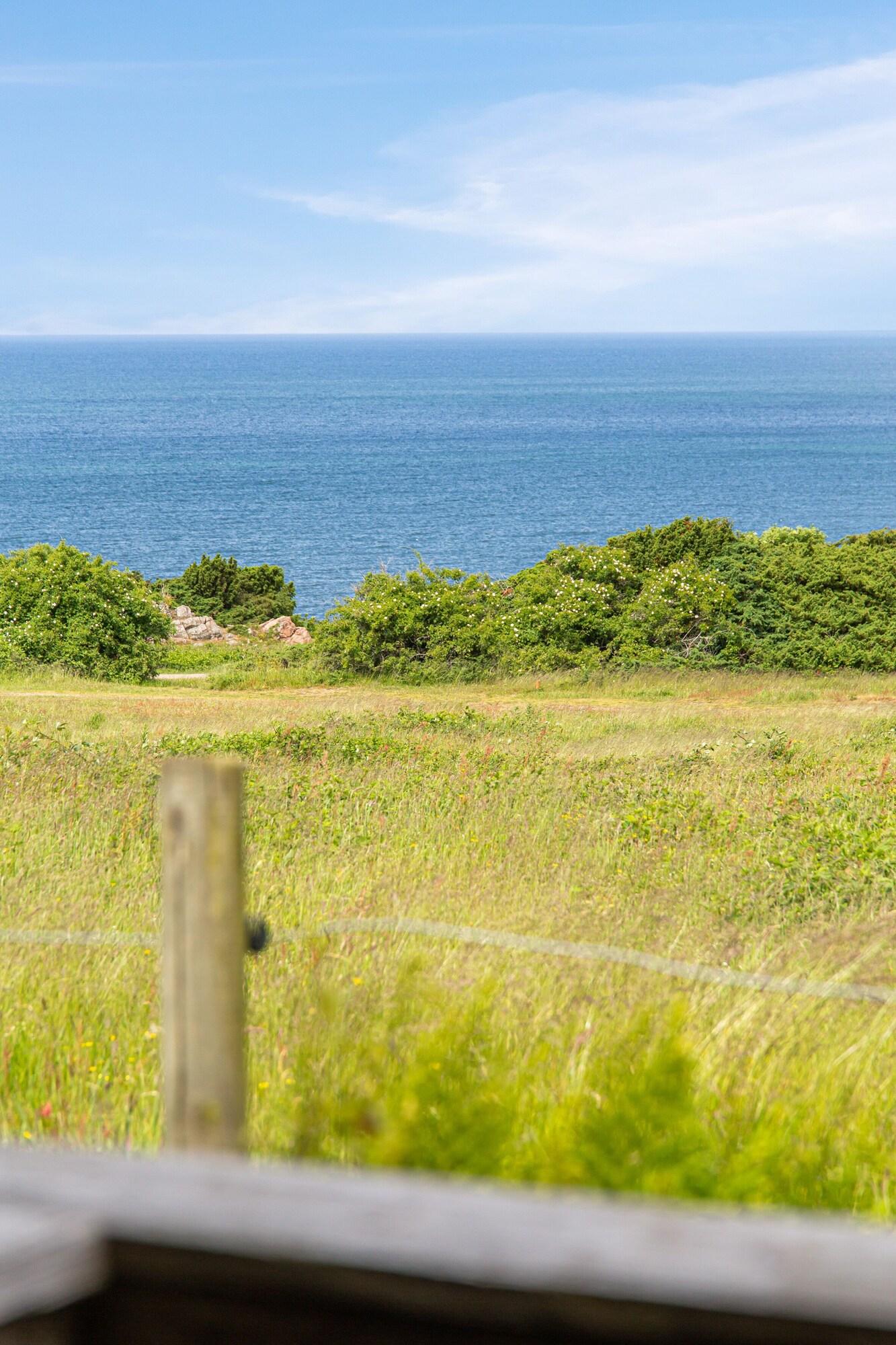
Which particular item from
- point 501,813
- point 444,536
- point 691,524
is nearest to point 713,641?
point 691,524

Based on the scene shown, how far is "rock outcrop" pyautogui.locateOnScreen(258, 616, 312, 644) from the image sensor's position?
3919 centimetres

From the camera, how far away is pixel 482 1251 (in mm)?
1308

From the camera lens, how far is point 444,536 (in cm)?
7450

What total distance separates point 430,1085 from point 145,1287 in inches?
71.9

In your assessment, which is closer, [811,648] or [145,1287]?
[145,1287]

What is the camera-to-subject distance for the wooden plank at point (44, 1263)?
4.33ft

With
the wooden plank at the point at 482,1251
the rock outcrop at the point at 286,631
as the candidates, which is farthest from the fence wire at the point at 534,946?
the rock outcrop at the point at 286,631

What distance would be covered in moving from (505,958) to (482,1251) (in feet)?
14.5

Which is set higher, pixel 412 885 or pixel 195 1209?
pixel 195 1209

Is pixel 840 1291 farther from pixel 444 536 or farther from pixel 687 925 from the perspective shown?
pixel 444 536

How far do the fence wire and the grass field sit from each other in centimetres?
6

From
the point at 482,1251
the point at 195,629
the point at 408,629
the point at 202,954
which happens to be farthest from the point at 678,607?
the point at 482,1251

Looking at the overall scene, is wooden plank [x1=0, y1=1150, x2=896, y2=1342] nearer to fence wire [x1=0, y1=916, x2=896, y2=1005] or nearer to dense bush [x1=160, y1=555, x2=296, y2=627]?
fence wire [x1=0, y1=916, x2=896, y2=1005]

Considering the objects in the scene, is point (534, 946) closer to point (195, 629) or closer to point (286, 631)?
point (286, 631)
